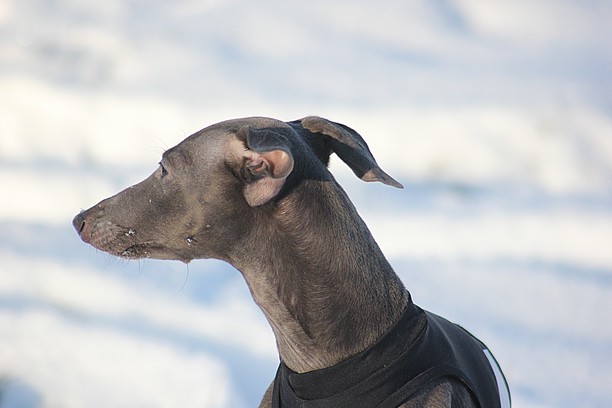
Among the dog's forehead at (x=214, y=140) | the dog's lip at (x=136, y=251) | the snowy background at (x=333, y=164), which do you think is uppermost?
the dog's forehead at (x=214, y=140)

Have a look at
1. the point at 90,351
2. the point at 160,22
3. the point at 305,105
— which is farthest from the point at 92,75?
the point at 90,351

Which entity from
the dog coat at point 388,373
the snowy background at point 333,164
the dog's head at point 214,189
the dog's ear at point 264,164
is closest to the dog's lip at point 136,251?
the dog's head at point 214,189

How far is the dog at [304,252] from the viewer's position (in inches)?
95.6

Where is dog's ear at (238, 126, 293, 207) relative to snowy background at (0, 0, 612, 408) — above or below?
above

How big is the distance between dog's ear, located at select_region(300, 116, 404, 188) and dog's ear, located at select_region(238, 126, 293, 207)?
20 centimetres

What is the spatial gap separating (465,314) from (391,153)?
155 centimetres

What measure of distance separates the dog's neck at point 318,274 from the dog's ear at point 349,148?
89 mm

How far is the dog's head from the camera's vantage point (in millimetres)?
2410

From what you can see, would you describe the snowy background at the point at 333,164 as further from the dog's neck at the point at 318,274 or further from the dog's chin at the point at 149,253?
the dog's neck at the point at 318,274

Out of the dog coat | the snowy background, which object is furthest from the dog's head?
the snowy background

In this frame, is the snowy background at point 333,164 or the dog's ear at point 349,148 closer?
the dog's ear at point 349,148

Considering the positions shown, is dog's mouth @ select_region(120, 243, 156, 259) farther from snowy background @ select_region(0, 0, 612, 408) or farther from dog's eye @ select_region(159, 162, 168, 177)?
snowy background @ select_region(0, 0, 612, 408)

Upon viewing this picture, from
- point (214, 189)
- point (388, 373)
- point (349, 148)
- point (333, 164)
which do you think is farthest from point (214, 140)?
point (333, 164)

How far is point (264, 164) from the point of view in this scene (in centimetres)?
236
